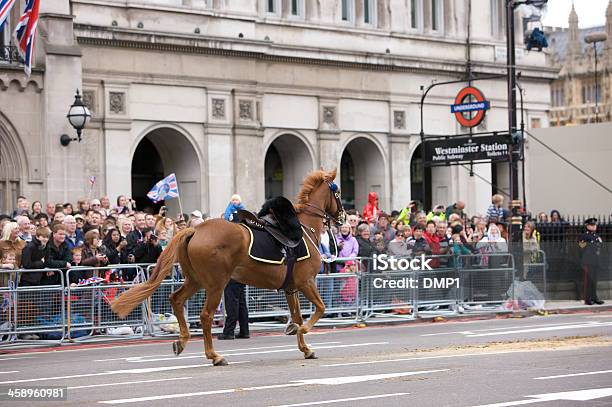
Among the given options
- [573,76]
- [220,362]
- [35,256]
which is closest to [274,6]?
[35,256]

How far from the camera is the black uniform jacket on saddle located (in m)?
17.9

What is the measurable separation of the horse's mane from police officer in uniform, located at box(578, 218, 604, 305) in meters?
13.6

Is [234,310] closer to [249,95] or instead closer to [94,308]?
[94,308]

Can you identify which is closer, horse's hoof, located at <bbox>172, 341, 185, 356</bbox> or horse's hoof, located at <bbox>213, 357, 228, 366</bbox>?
horse's hoof, located at <bbox>213, 357, 228, 366</bbox>

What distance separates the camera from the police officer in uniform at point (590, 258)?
31156 millimetres

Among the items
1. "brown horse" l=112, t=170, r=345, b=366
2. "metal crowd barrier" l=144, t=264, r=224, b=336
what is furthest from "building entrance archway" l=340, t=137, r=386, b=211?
"brown horse" l=112, t=170, r=345, b=366

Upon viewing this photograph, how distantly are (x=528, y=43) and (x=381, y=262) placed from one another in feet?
28.8

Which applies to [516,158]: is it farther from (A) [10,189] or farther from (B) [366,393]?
(B) [366,393]

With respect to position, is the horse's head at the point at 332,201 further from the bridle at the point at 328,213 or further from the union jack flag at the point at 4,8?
the union jack flag at the point at 4,8

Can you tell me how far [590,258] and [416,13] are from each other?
1873 cm

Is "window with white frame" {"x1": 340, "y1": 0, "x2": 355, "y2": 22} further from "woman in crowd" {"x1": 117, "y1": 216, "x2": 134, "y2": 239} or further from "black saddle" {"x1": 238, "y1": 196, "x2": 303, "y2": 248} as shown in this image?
"black saddle" {"x1": 238, "y1": 196, "x2": 303, "y2": 248}

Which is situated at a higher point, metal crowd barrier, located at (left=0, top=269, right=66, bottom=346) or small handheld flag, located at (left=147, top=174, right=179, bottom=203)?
small handheld flag, located at (left=147, top=174, right=179, bottom=203)

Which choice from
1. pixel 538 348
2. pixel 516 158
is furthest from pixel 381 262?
pixel 538 348

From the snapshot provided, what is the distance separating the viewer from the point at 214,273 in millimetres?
17438
